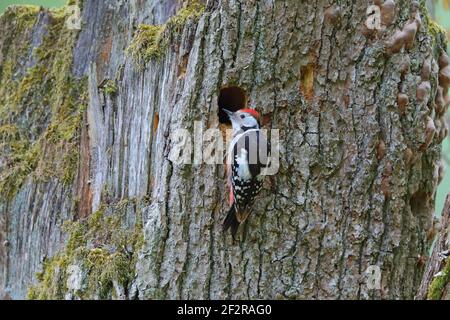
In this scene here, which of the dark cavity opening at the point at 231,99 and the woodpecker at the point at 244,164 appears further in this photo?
the dark cavity opening at the point at 231,99

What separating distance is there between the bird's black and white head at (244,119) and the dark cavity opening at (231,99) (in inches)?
4.3

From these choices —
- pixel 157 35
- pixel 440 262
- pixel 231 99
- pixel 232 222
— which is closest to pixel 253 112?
pixel 231 99

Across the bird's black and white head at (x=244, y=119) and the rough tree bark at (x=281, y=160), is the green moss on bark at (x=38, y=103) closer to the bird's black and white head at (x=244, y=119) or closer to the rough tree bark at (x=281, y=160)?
the rough tree bark at (x=281, y=160)

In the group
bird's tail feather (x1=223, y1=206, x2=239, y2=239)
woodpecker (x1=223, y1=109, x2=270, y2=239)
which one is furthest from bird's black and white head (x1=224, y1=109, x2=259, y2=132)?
bird's tail feather (x1=223, y1=206, x2=239, y2=239)

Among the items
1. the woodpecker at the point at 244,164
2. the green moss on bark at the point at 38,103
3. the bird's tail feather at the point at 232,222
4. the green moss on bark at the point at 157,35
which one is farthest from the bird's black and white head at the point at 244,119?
the green moss on bark at the point at 38,103

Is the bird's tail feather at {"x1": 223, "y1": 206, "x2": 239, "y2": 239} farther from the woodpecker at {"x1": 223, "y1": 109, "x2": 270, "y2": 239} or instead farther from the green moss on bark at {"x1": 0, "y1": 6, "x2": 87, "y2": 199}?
the green moss on bark at {"x1": 0, "y1": 6, "x2": 87, "y2": 199}

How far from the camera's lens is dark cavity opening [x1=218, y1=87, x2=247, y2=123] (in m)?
4.68

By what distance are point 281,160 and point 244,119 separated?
0.33 meters

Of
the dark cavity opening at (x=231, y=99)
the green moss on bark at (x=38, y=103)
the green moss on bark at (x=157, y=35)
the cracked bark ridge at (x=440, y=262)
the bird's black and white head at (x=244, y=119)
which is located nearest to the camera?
the cracked bark ridge at (x=440, y=262)

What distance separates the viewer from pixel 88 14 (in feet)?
19.0

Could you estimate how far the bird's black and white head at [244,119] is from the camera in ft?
15.0

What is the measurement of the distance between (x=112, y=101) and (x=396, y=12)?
193 cm

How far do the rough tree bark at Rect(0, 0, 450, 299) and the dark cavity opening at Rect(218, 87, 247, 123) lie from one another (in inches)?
2.4
